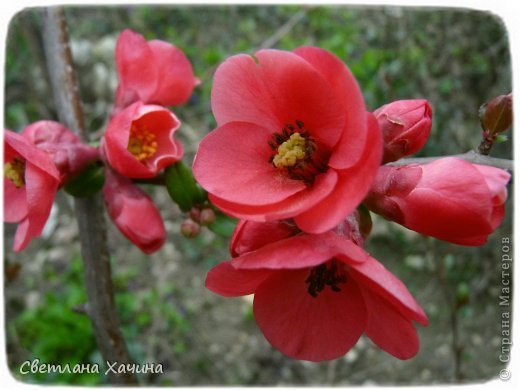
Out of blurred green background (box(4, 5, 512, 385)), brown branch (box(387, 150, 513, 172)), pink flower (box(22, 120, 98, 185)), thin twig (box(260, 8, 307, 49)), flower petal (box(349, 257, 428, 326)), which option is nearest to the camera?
flower petal (box(349, 257, 428, 326))

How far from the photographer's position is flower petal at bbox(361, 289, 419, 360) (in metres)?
0.46

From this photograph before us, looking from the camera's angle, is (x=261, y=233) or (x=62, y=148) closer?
(x=261, y=233)

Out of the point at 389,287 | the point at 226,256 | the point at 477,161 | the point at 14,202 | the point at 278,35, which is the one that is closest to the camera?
the point at 389,287

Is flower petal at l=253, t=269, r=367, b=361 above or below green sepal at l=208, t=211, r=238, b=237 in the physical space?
above

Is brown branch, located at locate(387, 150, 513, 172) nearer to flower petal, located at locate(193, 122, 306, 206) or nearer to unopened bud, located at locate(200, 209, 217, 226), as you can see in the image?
flower petal, located at locate(193, 122, 306, 206)

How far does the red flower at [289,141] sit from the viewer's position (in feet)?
1.33

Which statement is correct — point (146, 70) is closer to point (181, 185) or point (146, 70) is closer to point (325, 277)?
point (181, 185)

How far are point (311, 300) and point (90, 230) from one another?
321mm

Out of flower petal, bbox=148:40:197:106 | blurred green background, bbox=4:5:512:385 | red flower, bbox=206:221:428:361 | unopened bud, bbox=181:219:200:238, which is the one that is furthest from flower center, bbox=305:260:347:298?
blurred green background, bbox=4:5:512:385

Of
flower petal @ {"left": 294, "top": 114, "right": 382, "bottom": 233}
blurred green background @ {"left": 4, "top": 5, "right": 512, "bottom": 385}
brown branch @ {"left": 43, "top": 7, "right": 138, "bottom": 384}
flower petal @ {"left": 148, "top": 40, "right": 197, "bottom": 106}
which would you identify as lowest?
blurred green background @ {"left": 4, "top": 5, "right": 512, "bottom": 385}

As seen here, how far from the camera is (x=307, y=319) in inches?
19.4

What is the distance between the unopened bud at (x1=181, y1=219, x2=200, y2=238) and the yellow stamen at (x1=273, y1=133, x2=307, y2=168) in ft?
0.65

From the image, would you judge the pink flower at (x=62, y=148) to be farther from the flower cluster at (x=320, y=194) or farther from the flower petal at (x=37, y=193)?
the flower cluster at (x=320, y=194)

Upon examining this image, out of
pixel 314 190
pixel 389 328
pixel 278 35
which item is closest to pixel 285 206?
pixel 314 190
